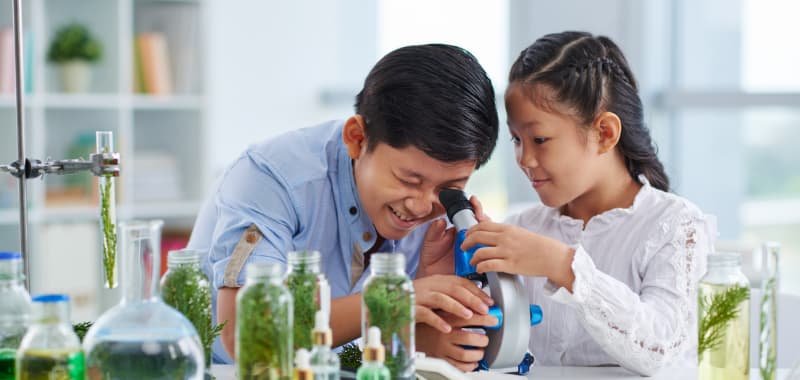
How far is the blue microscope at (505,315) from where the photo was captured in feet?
4.05

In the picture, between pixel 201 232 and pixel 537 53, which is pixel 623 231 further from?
pixel 201 232

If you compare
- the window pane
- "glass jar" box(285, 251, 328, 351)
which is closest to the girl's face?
"glass jar" box(285, 251, 328, 351)

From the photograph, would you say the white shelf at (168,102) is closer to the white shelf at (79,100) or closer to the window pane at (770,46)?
the white shelf at (79,100)

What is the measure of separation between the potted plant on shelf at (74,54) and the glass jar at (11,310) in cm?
235

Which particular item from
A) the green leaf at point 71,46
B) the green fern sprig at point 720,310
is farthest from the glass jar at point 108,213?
the green leaf at point 71,46

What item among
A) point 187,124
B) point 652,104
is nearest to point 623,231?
point 652,104

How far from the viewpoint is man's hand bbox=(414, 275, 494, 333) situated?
1235 millimetres

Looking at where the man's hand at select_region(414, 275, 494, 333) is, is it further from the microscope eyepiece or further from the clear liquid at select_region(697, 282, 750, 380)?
the clear liquid at select_region(697, 282, 750, 380)

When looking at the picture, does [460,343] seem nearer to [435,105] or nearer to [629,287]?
[435,105]

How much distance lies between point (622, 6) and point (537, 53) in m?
1.54

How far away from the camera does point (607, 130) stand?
5.56 feet

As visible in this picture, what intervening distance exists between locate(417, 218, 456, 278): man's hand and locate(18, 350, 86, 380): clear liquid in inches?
31.1

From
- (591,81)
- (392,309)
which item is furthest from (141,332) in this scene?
(591,81)

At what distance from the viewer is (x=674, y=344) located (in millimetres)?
1434
